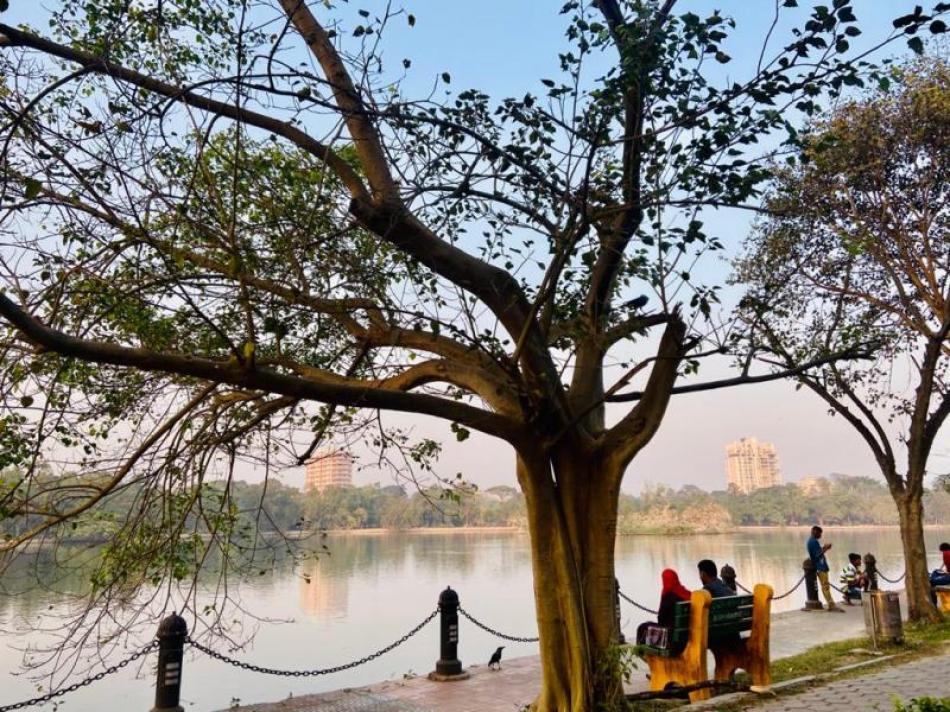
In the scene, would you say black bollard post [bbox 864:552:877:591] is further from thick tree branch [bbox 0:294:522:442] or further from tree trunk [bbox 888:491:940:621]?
thick tree branch [bbox 0:294:522:442]

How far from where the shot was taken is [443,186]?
195 inches

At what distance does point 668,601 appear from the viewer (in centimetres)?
596

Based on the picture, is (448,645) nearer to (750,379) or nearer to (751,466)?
(750,379)

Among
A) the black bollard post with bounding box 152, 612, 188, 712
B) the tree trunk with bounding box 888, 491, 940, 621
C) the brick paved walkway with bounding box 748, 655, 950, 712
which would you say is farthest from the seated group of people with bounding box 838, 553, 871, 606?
the black bollard post with bounding box 152, 612, 188, 712

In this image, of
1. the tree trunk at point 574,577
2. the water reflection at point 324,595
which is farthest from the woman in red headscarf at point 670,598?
the water reflection at point 324,595

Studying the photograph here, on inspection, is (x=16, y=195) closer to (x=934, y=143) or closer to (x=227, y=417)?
(x=227, y=417)

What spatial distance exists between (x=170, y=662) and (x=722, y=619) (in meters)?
4.67

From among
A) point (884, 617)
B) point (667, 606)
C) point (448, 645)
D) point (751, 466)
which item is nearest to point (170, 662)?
point (448, 645)

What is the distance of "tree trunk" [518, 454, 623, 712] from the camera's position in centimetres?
526

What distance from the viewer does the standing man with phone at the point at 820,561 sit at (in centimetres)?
1208

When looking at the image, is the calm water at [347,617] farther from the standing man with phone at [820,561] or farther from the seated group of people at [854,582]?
the seated group of people at [854,582]

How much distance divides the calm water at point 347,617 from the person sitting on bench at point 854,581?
404cm

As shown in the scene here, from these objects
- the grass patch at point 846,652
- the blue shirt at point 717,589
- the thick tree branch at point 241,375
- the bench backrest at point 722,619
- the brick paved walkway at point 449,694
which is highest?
the thick tree branch at point 241,375

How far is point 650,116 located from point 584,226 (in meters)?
1.13
